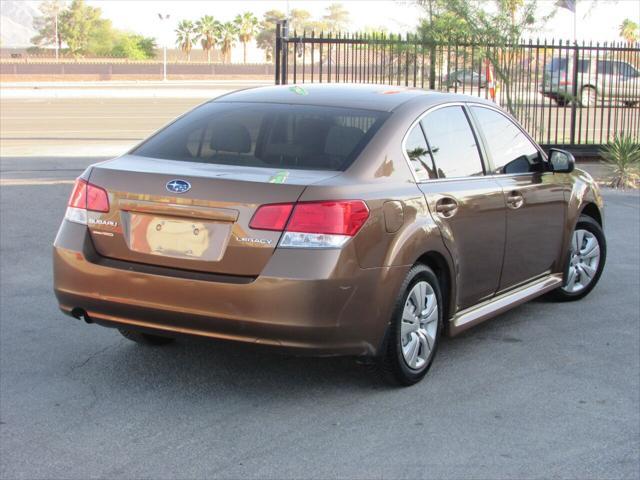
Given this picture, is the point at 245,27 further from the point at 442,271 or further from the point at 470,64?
the point at 442,271

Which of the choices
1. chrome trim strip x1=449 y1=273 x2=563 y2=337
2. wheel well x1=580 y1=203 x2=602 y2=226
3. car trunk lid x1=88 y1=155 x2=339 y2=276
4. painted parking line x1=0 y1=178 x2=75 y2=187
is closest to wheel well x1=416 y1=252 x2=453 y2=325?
chrome trim strip x1=449 y1=273 x2=563 y2=337

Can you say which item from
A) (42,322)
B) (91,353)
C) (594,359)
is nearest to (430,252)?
(594,359)

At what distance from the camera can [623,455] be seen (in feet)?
14.5

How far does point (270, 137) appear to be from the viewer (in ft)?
17.9

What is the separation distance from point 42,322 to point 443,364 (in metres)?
2.75

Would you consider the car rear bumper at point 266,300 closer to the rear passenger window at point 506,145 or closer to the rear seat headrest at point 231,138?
the rear seat headrest at point 231,138

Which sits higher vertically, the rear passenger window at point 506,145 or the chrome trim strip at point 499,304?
the rear passenger window at point 506,145

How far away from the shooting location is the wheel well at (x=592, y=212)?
7.70m

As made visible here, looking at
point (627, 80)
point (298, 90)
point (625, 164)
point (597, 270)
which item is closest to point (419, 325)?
point (298, 90)

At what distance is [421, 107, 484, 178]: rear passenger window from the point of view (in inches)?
227

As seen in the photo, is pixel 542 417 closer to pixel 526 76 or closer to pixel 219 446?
pixel 219 446

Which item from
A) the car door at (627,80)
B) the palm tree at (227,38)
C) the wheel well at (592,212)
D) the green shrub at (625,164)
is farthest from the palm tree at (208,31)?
the wheel well at (592,212)

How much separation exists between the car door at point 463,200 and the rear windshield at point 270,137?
0.40 metres

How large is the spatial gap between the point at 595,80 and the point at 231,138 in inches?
592
